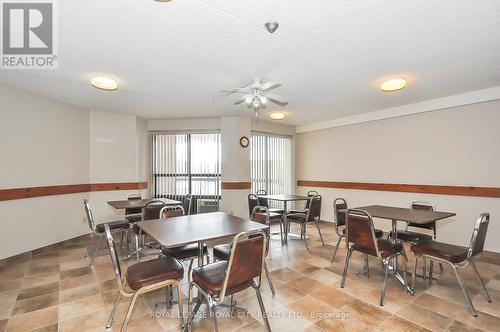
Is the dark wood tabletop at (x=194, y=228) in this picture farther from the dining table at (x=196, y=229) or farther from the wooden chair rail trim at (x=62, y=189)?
the wooden chair rail trim at (x=62, y=189)

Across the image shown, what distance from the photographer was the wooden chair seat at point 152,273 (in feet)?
5.90

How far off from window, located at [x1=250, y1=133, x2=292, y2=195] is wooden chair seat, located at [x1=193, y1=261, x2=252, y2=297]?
402cm

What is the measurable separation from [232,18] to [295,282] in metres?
2.78

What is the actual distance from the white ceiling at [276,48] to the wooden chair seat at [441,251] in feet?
6.71

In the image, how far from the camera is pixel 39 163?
12.4 feet

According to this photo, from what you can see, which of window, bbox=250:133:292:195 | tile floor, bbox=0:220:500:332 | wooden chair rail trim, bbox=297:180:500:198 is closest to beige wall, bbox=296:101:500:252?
wooden chair rail trim, bbox=297:180:500:198

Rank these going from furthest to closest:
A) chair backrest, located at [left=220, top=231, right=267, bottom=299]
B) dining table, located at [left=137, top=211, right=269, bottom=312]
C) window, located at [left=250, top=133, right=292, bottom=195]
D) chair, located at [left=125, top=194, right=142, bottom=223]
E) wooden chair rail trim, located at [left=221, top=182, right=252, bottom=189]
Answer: window, located at [left=250, top=133, right=292, bottom=195]
wooden chair rail trim, located at [left=221, top=182, right=252, bottom=189]
chair, located at [left=125, top=194, right=142, bottom=223]
dining table, located at [left=137, top=211, right=269, bottom=312]
chair backrest, located at [left=220, top=231, right=267, bottom=299]

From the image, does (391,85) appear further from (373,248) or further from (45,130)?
(45,130)

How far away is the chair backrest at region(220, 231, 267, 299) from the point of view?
64.3 inches

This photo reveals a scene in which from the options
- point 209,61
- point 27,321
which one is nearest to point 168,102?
point 209,61

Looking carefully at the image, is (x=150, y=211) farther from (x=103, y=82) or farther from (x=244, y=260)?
(x=244, y=260)

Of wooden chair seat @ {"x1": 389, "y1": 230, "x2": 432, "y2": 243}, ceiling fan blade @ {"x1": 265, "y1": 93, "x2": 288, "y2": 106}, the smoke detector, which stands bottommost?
wooden chair seat @ {"x1": 389, "y1": 230, "x2": 432, "y2": 243}

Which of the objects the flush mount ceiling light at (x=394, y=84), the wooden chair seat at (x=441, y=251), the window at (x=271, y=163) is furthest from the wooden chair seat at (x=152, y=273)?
the window at (x=271, y=163)

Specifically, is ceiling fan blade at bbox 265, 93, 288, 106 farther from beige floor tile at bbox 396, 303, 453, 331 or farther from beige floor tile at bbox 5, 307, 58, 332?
beige floor tile at bbox 5, 307, 58, 332
